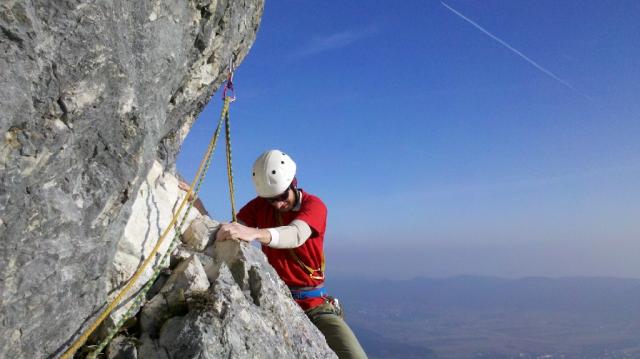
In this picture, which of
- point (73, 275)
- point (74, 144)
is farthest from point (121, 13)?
point (73, 275)

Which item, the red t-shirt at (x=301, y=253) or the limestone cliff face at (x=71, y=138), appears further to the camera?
the red t-shirt at (x=301, y=253)

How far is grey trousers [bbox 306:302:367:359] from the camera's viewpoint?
26.7 ft

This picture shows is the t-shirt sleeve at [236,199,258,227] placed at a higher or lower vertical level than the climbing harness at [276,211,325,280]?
higher

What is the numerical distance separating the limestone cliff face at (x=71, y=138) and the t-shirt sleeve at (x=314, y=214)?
10.6 feet

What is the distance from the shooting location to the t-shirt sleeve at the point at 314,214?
8.32m

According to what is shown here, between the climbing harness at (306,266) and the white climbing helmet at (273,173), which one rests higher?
the white climbing helmet at (273,173)

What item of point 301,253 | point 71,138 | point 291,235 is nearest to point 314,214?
point 291,235

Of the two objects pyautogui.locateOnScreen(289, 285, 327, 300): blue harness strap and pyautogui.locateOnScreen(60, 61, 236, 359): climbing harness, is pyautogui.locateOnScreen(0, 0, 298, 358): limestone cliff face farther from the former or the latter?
pyautogui.locateOnScreen(289, 285, 327, 300): blue harness strap

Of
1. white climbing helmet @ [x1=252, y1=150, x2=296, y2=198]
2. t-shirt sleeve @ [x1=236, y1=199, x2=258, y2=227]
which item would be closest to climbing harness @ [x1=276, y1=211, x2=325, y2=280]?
t-shirt sleeve @ [x1=236, y1=199, x2=258, y2=227]

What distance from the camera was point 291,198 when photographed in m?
8.79

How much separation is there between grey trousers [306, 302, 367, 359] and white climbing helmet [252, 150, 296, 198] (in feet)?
7.29

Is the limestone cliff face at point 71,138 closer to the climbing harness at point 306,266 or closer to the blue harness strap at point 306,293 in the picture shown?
the climbing harness at point 306,266

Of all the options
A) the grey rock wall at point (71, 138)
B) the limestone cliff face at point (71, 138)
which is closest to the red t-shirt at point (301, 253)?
the limestone cliff face at point (71, 138)

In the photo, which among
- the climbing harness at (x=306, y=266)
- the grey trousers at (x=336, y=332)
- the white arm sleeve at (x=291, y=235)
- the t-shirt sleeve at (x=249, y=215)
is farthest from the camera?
the t-shirt sleeve at (x=249, y=215)
